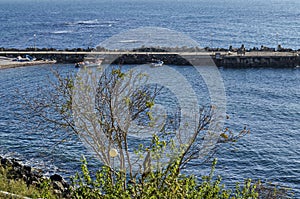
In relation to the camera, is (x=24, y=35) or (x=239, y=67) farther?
(x=24, y=35)

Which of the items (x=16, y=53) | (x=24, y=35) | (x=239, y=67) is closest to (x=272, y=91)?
(x=239, y=67)

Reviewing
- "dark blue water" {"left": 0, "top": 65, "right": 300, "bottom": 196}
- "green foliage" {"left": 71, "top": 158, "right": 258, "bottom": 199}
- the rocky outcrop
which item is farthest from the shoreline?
"green foliage" {"left": 71, "top": 158, "right": 258, "bottom": 199}

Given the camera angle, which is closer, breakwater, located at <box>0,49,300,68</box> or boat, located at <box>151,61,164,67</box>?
boat, located at <box>151,61,164,67</box>

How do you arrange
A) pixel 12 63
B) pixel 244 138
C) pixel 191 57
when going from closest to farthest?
pixel 244 138 < pixel 12 63 < pixel 191 57

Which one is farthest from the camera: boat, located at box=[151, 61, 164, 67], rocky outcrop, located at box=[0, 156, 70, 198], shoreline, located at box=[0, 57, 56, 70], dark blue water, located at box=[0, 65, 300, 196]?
shoreline, located at box=[0, 57, 56, 70]

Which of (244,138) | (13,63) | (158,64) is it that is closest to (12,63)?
(13,63)

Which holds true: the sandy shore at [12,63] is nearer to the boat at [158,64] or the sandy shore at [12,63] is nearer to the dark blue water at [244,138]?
the dark blue water at [244,138]

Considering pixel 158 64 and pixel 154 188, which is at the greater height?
pixel 154 188

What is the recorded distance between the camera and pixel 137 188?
11.5 metres

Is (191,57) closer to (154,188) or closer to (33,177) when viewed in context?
Result: (33,177)

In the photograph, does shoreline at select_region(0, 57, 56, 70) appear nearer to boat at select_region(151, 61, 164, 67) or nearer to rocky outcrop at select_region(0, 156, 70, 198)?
boat at select_region(151, 61, 164, 67)

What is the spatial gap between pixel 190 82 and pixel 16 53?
87.0 feet

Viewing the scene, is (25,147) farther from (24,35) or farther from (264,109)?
(24,35)

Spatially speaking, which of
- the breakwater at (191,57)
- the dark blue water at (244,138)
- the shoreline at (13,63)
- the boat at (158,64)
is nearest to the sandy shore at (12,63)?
the shoreline at (13,63)
